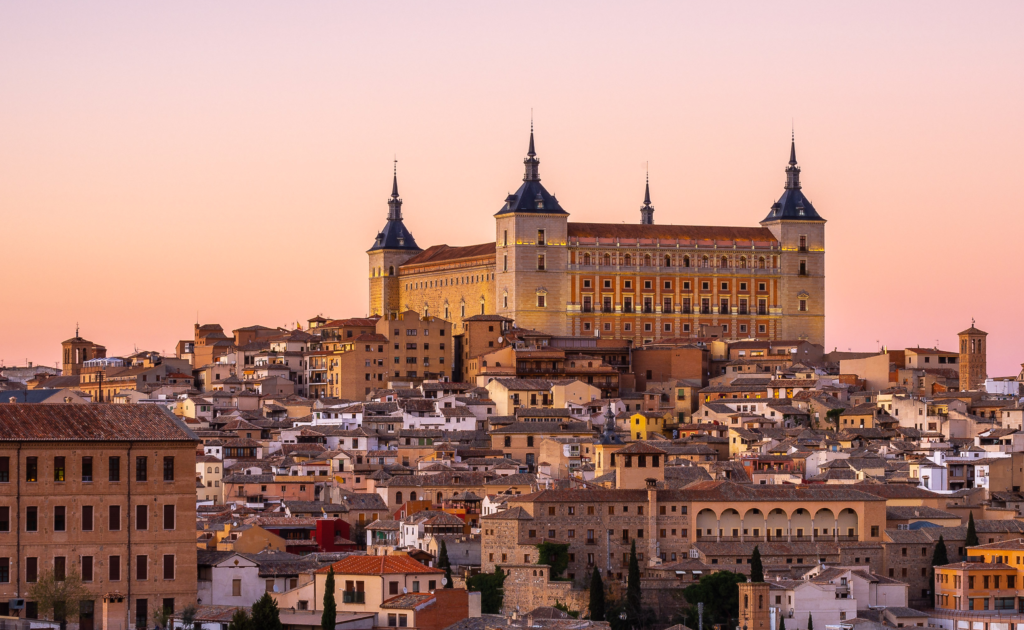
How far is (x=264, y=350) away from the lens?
108 metres

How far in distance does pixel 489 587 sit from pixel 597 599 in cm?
291

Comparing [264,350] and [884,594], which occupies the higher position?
[264,350]

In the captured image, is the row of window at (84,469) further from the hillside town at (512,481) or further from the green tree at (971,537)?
the green tree at (971,537)

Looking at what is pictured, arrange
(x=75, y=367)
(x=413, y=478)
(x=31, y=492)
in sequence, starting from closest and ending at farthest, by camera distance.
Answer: (x=31, y=492) < (x=413, y=478) < (x=75, y=367)

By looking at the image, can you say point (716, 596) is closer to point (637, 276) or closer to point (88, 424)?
point (88, 424)

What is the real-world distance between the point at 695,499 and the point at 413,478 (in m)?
11.6

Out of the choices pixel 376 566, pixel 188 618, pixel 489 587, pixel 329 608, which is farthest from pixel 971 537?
pixel 188 618

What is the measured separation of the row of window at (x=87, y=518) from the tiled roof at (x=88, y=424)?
4.29ft

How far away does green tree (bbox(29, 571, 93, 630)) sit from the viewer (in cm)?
3909

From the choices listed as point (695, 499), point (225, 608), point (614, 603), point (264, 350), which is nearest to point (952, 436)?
point (695, 499)

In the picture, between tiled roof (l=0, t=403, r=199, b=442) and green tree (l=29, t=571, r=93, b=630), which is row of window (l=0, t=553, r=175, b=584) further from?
tiled roof (l=0, t=403, r=199, b=442)

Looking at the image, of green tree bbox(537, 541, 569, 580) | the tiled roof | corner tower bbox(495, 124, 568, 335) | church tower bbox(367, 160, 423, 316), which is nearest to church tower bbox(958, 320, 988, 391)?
corner tower bbox(495, 124, 568, 335)

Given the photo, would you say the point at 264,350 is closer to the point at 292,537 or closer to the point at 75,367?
the point at 75,367

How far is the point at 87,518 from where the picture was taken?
138 feet
